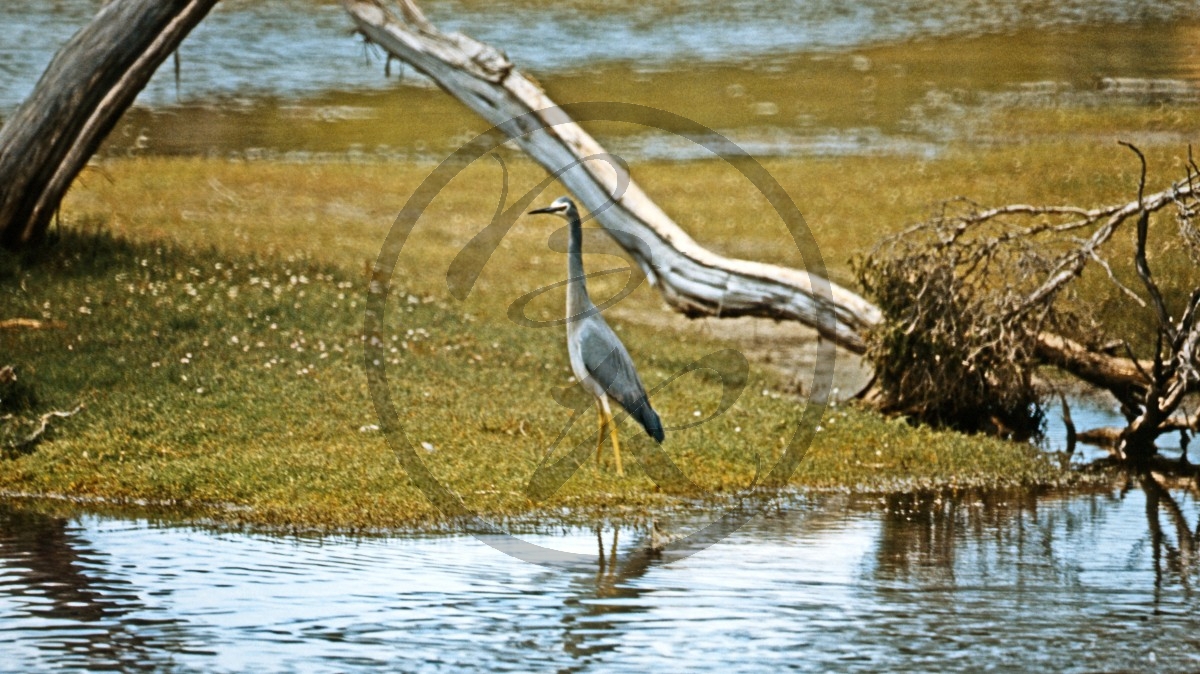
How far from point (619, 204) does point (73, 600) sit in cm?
963

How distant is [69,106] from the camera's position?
55.2 ft

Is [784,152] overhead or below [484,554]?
overhead

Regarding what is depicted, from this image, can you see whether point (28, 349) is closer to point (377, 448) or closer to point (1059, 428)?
point (377, 448)

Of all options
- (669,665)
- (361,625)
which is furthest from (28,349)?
(669,665)

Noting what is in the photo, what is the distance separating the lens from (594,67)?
29.5m

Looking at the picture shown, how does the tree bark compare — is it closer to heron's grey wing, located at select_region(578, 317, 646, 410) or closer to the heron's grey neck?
the heron's grey neck

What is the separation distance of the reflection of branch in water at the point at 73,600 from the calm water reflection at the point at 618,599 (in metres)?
0.02

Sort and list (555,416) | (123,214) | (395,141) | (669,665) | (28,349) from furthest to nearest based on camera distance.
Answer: (395,141)
(123,214)
(28,349)
(555,416)
(669,665)

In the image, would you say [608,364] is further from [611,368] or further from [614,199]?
[614,199]

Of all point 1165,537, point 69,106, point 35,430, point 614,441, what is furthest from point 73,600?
point 69,106

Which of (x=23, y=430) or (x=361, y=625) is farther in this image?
(x=23, y=430)

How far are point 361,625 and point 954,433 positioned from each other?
23.9 ft

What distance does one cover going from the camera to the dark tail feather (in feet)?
36.7

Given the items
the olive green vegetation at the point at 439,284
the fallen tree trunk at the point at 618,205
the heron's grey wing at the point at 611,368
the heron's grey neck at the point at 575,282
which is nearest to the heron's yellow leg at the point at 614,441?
the olive green vegetation at the point at 439,284
